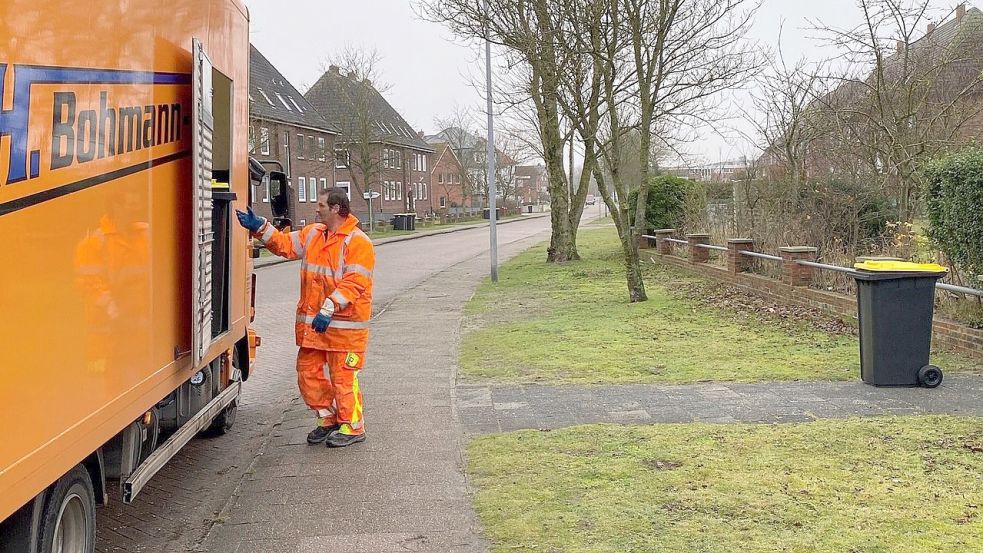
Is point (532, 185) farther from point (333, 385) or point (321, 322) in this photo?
point (321, 322)

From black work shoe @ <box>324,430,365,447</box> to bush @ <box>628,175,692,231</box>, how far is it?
16.7 meters

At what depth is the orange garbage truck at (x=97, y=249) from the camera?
256 centimetres

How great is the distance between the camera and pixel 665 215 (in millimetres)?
22484

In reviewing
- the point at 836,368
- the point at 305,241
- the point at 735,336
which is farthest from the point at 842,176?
the point at 305,241

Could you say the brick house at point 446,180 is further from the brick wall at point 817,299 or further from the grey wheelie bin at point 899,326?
the grey wheelie bin at point 899,326

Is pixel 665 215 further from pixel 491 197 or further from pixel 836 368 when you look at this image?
pixel 836 368

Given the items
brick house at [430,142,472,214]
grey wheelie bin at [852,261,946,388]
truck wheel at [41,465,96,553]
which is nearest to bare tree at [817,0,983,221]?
grey wheelie bin at [852,261,946,388]

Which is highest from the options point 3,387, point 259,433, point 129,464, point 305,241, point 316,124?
point 316,124

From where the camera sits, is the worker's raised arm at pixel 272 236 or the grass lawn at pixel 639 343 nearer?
the worker's raised arm at pixel 272 236

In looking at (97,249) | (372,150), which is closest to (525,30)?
(97,249)

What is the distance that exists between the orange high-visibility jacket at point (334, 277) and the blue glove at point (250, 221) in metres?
0.04

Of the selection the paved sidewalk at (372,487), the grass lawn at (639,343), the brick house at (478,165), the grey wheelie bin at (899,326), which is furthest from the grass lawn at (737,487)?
the brick house at (478,165)

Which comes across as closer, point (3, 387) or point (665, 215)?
point (3, 387)

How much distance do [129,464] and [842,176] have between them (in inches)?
564
